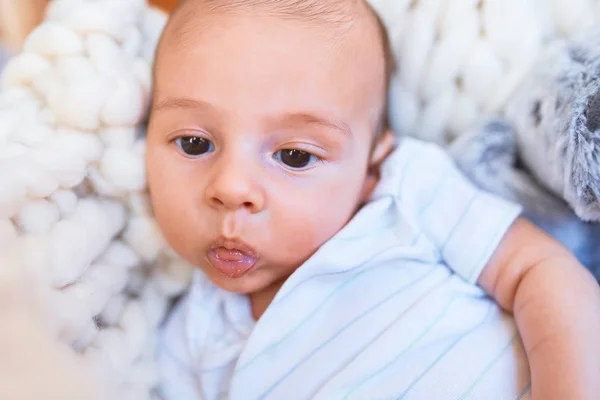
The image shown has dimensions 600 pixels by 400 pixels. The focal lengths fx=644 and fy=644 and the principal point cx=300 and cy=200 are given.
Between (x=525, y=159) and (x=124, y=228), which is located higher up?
(x=525, y=159)

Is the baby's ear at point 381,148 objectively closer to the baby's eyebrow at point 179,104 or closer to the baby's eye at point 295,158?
the baby's eye at point 295,158

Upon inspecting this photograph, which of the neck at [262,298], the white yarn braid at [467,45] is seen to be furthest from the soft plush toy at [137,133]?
the neck at [262,298]

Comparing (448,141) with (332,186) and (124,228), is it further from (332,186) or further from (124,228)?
(124,228)

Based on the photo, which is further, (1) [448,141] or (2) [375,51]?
(1) [448,141]

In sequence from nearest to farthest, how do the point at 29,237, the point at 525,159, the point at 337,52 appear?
the point at 29,237 < the point at 337,52 < the point at 525,159

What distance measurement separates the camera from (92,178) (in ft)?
2.66

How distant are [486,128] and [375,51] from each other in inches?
7.7

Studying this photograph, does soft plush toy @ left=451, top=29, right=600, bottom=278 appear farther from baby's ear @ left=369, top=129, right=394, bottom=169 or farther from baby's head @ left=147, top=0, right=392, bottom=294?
baby's head @ left=147, top=0, right=392, bottom=294

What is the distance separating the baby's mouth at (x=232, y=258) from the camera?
2.53ft

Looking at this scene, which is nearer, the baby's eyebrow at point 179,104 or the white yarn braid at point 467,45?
the baby's eyebrow at point 179,104

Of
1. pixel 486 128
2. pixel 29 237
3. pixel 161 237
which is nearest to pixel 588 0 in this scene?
pixel 486 128

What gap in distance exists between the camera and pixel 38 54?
32.4 inches

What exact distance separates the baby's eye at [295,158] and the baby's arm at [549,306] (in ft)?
0.89

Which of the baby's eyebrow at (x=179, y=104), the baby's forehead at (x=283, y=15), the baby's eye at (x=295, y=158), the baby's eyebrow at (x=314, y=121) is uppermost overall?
the baby's forehead at (x=283, y=15)
